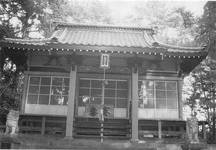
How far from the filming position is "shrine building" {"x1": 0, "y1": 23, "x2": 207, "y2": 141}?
1032 centimetres

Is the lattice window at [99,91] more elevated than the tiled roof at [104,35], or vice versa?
the tiled roof at [104,35]

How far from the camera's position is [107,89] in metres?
11.7

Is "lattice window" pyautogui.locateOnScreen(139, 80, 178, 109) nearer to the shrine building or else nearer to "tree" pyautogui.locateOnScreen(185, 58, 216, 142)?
the shrine building

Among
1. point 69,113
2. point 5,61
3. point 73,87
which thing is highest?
point 5,61

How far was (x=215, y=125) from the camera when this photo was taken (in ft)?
52.7

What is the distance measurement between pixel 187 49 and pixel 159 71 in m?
1.72

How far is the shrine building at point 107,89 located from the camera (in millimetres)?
10320

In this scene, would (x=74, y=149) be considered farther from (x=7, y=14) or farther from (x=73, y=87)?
(x=7, y=14)

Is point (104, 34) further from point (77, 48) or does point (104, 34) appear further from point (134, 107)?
point (134, 107)

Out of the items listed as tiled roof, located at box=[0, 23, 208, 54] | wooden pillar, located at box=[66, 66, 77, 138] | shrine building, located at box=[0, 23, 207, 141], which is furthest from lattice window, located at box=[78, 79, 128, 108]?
tiled roof, located at box=[0, 23, 208, 54]

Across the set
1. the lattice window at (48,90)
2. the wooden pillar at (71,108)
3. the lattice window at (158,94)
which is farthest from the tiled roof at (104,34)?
the wooden pillar at (71,108)

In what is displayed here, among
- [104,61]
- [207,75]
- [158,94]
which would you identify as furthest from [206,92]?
[104,61]

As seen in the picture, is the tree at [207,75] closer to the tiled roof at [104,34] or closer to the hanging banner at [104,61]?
the tiled roof at [104,34]

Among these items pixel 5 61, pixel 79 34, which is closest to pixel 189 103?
pixel 79 34
